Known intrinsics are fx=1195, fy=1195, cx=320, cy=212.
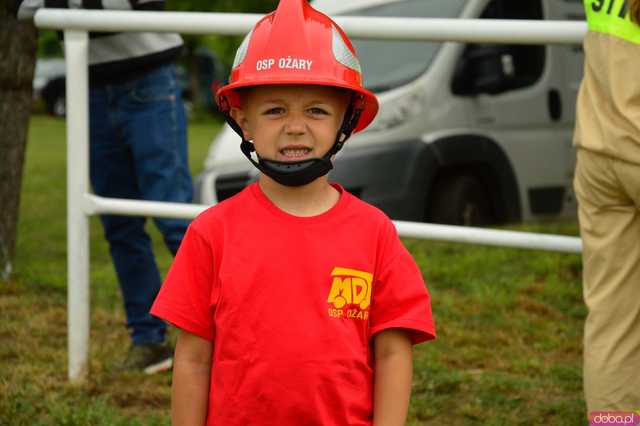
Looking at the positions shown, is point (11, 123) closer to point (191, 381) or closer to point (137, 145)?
point (137, 145)

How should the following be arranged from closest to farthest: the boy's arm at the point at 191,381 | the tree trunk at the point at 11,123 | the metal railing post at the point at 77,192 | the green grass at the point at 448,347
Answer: the boy's arm at the point at 191,381 < the green grass at the point at 448,347 < the metal railing post at the point at 77,192 < the tree trunk at the point at 11,123

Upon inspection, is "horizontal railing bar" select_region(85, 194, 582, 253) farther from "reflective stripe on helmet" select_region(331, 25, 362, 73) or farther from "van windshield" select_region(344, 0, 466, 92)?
"van windshield" select_region(344, 0, 466, 92)

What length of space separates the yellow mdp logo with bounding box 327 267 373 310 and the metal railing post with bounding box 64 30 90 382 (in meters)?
2.14

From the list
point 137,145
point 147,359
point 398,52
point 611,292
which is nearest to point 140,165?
point 137,145

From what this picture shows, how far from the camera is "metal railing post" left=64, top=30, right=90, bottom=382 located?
4.32 m

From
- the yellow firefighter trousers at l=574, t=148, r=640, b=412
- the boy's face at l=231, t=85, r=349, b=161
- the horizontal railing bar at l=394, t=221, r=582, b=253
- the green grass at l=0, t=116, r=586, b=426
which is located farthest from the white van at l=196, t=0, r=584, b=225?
the boy's face at l=231, t=85, r=349, b=161

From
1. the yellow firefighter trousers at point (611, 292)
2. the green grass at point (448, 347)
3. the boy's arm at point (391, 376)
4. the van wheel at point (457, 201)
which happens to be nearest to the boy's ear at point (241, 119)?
the boy's arm at point (391, 376)

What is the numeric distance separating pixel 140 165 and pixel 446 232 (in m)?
1.25

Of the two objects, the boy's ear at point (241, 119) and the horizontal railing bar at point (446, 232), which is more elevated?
the boy's ear at point (241, 119)

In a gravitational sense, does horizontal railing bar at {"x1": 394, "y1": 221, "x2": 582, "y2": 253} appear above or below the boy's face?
below

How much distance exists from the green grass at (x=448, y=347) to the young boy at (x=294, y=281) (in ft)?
5.28

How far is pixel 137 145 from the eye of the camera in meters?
4.46

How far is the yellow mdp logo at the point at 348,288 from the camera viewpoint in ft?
7.99

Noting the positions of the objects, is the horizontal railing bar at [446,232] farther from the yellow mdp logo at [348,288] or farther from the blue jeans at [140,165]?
the yellow mdp logo at [348,288]
